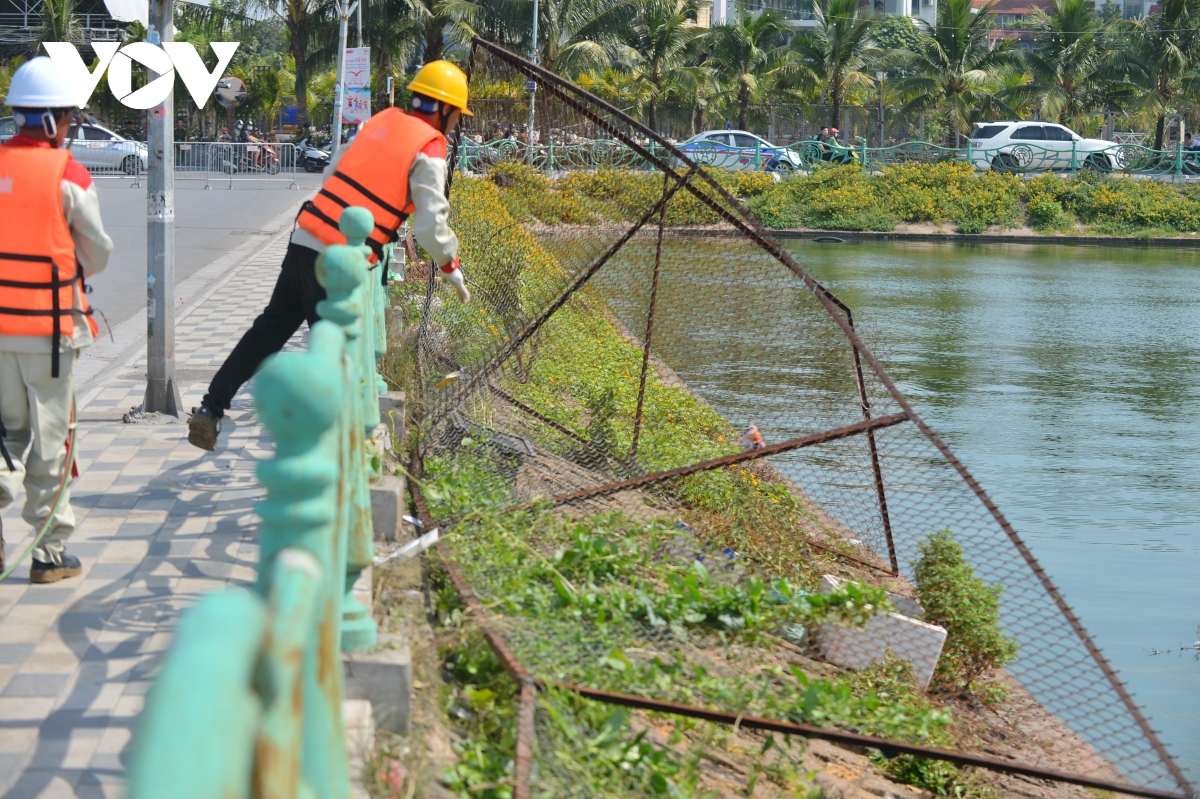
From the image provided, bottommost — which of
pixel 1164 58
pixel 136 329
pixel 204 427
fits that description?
pixel 136 329

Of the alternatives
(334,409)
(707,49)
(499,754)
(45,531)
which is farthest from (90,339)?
(707,49)

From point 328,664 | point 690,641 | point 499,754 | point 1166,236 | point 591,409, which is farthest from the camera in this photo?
point 1166,236

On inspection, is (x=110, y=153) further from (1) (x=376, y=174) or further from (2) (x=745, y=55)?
(1) (x=376, y=174)

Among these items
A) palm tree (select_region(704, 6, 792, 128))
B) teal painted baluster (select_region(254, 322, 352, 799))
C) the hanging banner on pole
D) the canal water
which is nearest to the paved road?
the hanging banner on pole

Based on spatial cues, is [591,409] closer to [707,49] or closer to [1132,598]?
[1132,598]

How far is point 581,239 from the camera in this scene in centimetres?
816

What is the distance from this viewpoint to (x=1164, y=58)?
37.2 meters

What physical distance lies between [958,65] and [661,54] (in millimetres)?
9729

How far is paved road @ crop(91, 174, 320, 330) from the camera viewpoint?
12.9m

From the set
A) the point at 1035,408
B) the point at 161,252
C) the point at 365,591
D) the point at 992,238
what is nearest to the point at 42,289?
the point at 365,591

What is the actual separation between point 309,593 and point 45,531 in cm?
329

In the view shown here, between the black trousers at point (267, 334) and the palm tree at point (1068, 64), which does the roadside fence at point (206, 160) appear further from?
the black trousers at point (267, 334)

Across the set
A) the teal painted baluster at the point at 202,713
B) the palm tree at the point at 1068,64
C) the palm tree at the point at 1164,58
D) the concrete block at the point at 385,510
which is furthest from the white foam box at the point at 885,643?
the palm tree at the point at 1068,64

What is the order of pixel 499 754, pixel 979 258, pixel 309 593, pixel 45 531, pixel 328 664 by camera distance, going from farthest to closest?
A: pixel 979 258
pixel 45 531
pixel 499 754
pixel 328 664
pixel 309 593
